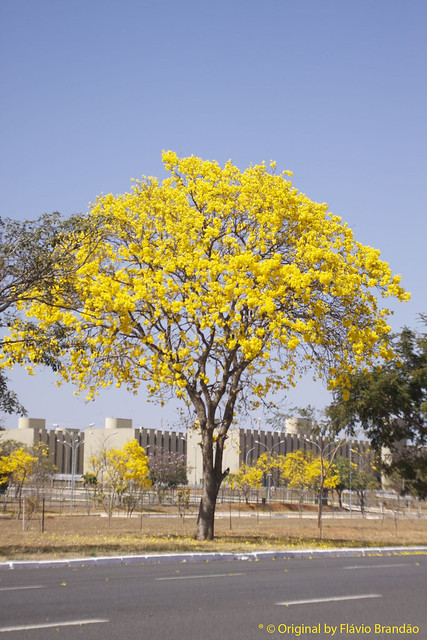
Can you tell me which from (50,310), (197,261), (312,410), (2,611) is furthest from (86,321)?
(312,410)

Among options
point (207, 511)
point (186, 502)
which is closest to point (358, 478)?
point (186, 502)

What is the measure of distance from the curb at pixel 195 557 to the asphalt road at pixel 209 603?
0.58m

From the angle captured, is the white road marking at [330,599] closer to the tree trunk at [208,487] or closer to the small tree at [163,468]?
the tree trunk at [208,487]

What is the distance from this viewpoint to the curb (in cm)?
1467

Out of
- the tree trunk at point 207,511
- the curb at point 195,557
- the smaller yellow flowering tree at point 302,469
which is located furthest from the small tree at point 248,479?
the curb at point 195,557

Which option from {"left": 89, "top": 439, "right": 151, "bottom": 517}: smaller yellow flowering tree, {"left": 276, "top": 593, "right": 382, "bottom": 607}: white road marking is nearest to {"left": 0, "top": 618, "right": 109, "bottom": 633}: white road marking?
{"left": 276, "top": 593, "right": 382, "bottom": 607}: white road marking

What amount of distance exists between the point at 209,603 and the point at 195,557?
7.49m

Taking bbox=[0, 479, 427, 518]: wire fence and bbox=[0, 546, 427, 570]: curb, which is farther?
bbox=[0, 479, 427, 518]: wire fence

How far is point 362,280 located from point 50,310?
938 centimetres

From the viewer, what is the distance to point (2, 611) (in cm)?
870

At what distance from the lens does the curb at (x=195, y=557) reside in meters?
14.7

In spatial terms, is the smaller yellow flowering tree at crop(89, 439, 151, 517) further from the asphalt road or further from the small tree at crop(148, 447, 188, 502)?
the asphalt road

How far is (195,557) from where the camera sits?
55.5ft

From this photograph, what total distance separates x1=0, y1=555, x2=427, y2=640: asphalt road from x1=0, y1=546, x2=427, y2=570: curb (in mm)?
576
